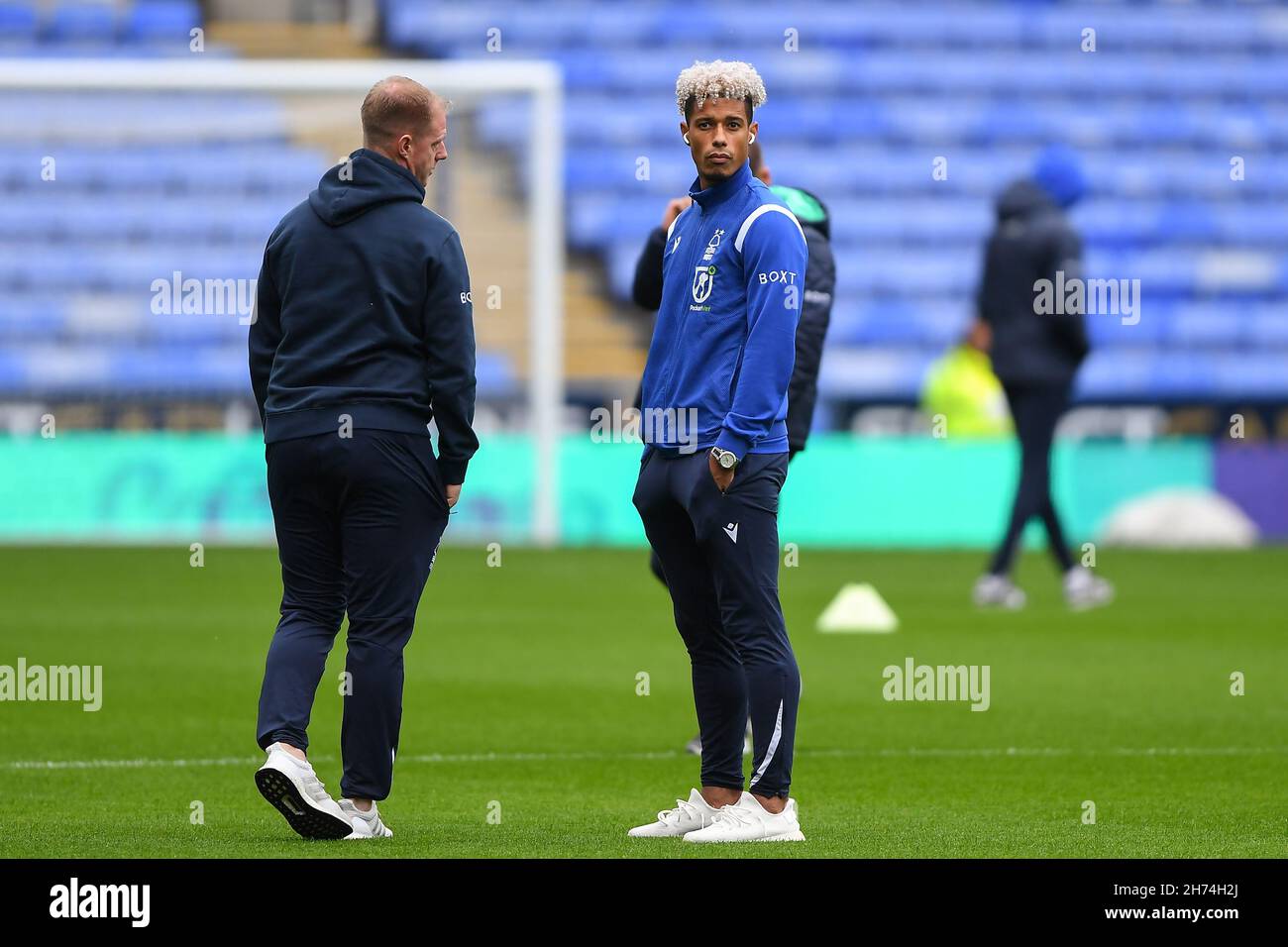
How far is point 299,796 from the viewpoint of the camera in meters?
5.49

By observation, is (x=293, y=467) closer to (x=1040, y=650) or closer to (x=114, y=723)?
(x=114, y=723)

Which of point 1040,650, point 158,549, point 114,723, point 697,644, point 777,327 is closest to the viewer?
point 777,327

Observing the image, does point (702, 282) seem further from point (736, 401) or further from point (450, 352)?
point (450, 352)

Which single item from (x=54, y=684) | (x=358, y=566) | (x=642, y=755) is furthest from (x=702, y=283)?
(x=54, y=684)

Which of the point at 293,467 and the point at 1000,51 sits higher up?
the point at 1000,51

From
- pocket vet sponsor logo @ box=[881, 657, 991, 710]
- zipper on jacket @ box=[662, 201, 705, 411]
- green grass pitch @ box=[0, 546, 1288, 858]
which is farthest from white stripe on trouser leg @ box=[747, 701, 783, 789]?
pocket vet sponsor logo @ box=[881, 657, 991, 710]

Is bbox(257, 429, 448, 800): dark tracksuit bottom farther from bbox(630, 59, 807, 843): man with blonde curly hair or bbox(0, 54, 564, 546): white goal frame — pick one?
bbox(0, 54, 564, 546): white goal frame

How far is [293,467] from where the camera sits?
18.8ft

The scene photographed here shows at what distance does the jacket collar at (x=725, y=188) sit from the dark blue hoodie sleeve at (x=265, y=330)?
1.10 metres

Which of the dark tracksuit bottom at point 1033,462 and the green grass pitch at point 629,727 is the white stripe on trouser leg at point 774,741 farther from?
the dark tracksuit bottom at point 1033,462

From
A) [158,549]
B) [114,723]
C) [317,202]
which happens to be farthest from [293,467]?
[158,549]

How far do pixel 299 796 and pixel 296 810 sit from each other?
7 cm
